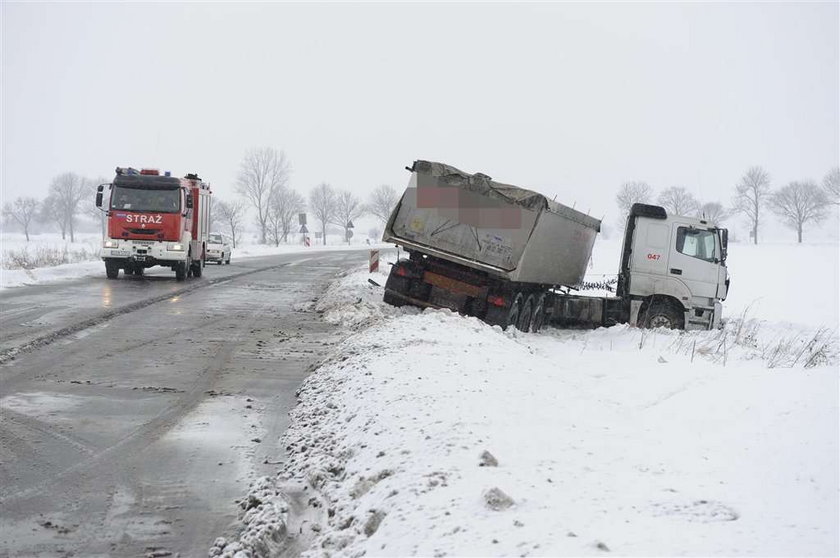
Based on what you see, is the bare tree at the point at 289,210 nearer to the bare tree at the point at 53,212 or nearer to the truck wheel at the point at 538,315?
the bare tree at the point at 53,212

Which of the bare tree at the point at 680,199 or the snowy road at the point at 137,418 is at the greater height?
the bare tree at the point at 680,199

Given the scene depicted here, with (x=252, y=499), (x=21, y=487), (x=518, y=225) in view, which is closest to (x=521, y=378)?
(x=252, y=499)

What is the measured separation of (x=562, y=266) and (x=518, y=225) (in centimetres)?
280

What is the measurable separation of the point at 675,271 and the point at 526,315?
131 inches

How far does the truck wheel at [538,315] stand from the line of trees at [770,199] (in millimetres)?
81667

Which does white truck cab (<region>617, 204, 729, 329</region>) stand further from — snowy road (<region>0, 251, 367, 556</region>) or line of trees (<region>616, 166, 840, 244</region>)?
line of trees (<region>616, 166, 840, 244</region>)

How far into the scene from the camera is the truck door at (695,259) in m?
15.9

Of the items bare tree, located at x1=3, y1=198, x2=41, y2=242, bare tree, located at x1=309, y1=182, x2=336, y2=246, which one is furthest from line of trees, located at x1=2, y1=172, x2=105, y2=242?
bare tree, located at x1=309, y1=182, x2=336, y2=246

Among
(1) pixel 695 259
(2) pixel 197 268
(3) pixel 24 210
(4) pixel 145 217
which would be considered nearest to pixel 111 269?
(4) pixel 145 217

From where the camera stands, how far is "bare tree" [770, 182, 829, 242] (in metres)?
104

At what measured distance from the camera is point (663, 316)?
52.7 feet

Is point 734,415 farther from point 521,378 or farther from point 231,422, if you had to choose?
point 231,422

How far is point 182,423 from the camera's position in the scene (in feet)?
23.6

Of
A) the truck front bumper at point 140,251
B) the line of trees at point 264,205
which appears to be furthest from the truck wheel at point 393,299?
the line of trees at point 264,205
